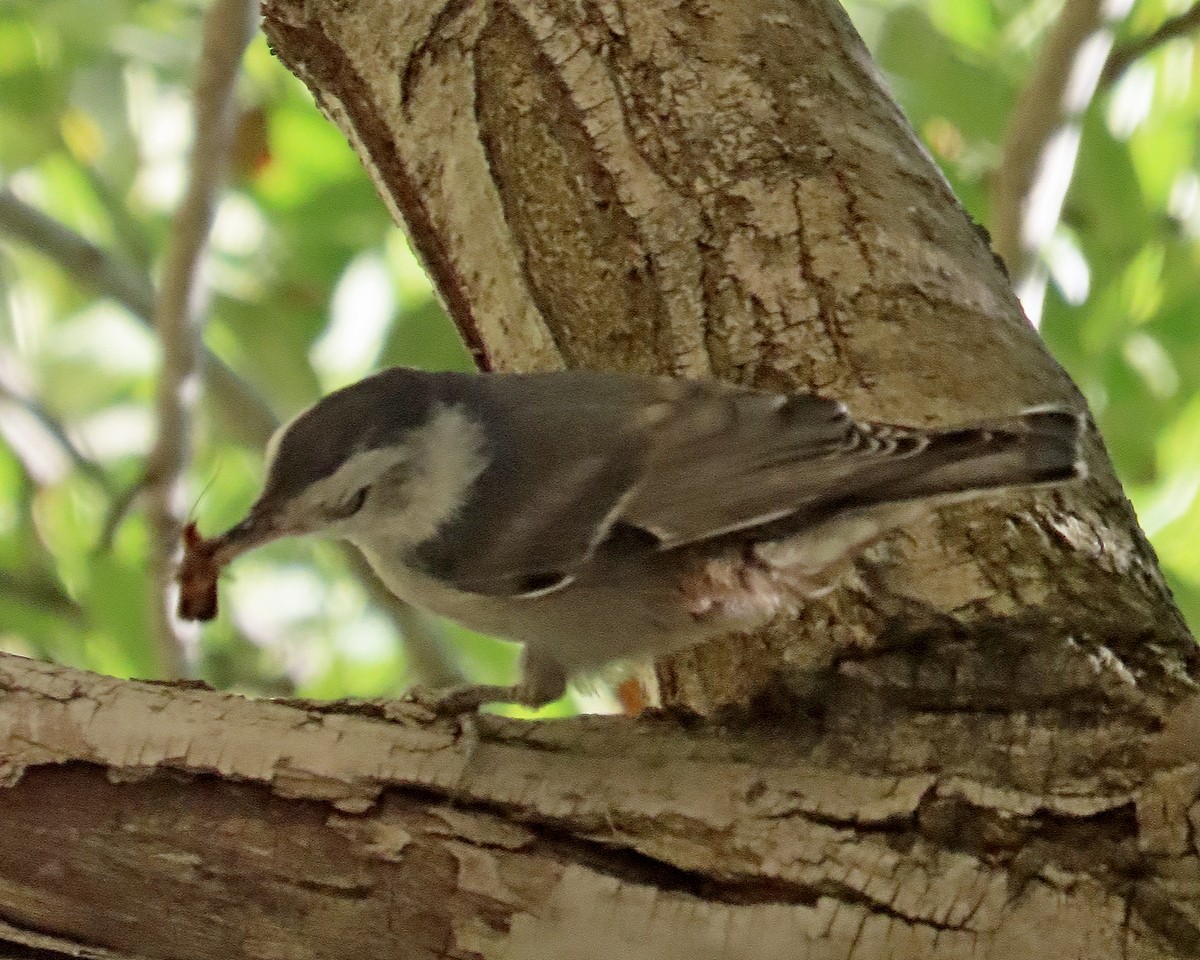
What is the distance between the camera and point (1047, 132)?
2.51 meters

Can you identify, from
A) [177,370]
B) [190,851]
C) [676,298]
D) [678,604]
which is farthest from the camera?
[177,370]

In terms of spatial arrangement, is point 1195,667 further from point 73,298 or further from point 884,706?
point 73,298

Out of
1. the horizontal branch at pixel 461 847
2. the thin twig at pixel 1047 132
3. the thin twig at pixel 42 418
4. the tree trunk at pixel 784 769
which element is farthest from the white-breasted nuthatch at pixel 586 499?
the thin twig at pixel 42 418

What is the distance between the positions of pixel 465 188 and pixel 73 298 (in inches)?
83.2

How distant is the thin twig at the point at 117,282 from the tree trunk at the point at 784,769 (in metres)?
1.53

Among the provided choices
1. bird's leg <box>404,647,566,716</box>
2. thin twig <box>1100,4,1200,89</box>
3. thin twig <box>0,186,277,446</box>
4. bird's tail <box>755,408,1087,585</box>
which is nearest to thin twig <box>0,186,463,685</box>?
thin twig <box>0,186,277,446</box>

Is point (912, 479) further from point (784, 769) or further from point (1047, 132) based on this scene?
point (1047, 132)

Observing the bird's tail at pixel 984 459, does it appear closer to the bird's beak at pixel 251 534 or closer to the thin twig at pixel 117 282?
the bird's beak at pixel 251 534

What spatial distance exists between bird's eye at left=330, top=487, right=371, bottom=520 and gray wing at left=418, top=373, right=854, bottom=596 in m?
0.11

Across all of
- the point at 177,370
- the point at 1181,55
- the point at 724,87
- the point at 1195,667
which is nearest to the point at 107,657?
the point at 177,370

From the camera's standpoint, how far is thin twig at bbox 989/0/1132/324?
8.18 ft

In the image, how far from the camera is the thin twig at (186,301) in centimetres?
251

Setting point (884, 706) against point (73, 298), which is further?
point (73, 298)

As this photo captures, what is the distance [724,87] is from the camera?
6.30 ft
